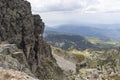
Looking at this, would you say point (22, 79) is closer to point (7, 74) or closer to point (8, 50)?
point (7, 74)

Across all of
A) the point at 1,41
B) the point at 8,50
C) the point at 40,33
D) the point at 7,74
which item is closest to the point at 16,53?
the point at 8,50

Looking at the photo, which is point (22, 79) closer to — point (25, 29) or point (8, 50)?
point (8, 50)

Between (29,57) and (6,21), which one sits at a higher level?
(6,21)

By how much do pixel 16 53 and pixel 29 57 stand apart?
133 feet

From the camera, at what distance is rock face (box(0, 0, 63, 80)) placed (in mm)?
143500

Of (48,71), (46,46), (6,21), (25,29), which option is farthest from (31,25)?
(46,46)

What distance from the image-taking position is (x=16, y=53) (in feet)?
350

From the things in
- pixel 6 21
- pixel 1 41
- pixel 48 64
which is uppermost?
pixel 6 21

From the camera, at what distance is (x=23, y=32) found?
150m

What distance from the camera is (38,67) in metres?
151

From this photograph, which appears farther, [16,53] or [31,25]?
[31,25]

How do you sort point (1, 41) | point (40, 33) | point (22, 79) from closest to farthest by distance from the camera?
point (22, 79), point (1, 41), point (40, 33)

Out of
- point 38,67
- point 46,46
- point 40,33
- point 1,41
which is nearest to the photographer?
point 1,41

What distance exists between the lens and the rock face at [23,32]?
144 metres
